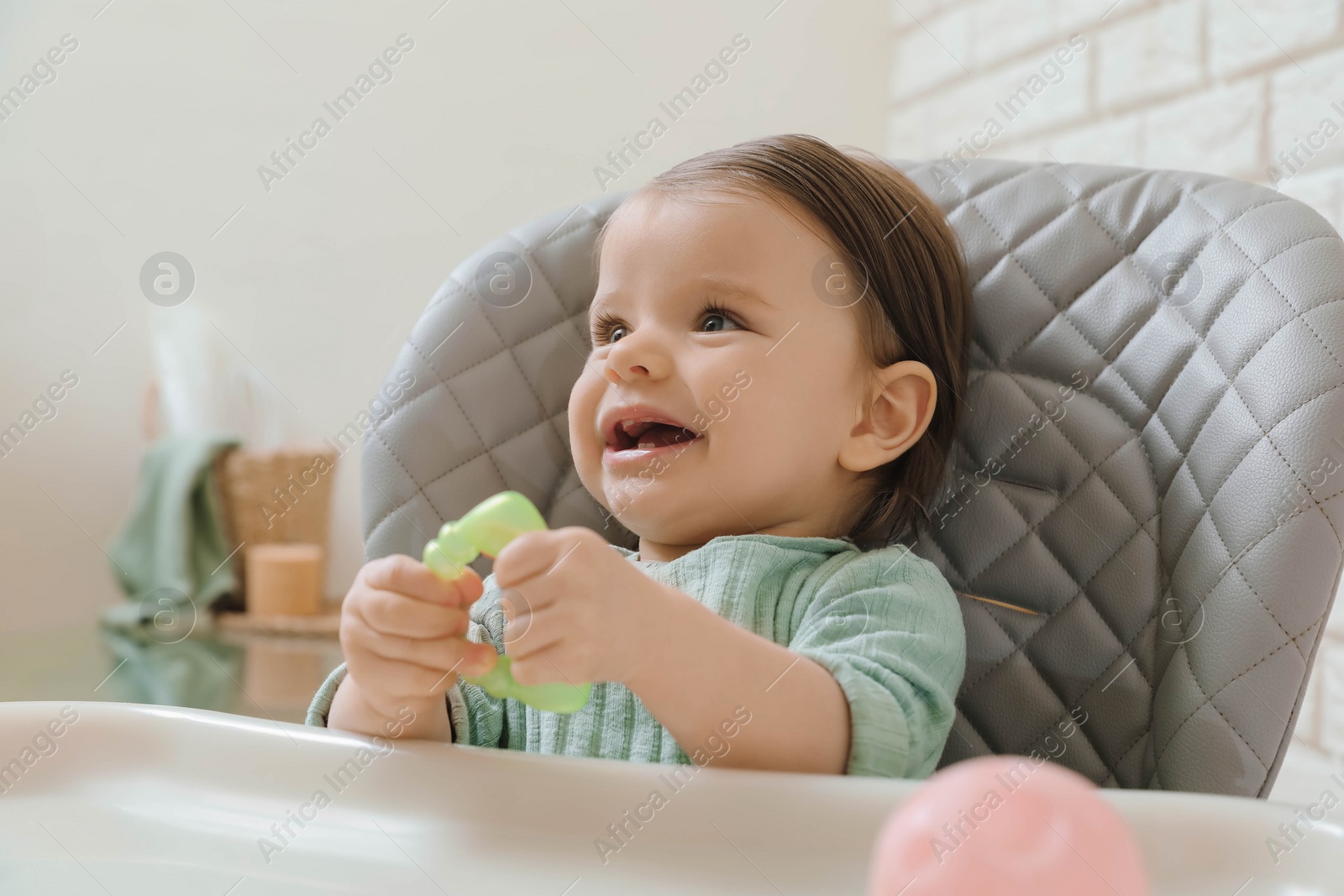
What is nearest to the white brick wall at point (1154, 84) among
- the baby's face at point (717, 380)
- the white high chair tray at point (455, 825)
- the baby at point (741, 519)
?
the baby at point (741, 519)

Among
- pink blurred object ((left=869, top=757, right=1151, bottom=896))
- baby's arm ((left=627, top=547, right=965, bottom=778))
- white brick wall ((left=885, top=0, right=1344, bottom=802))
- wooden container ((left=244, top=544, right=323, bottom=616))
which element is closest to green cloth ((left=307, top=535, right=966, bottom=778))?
baby's arm ((left=627, top=547, right=965, bottom=778))

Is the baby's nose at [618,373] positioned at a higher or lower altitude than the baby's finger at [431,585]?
lower

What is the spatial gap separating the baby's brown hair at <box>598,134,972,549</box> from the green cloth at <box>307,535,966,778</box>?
0.08m

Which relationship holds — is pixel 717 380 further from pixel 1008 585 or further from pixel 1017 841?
pixel 1017 841

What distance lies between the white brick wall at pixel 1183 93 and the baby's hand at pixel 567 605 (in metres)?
0.89

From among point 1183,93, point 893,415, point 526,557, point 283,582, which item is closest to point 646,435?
point 893,415

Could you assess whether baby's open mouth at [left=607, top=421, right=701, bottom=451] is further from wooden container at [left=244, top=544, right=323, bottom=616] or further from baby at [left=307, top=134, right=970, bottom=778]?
wooden container at [left=244, top=544, right=323, bottom=616]

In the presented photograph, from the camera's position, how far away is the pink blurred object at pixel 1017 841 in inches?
11.8

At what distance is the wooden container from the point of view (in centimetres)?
203

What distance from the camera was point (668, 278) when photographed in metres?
0.71

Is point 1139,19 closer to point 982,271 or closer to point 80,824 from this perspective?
point 982,271

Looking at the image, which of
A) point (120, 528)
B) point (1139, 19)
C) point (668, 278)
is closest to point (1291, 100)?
point (1139, 19)

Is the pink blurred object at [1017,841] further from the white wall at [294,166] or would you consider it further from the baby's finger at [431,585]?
the white wall at [294,166]

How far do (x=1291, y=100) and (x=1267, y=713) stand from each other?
789 mm
